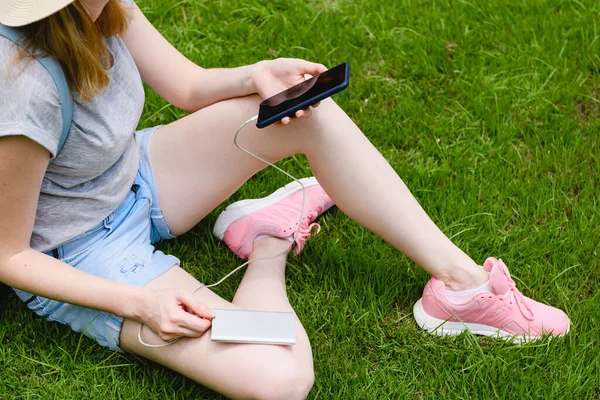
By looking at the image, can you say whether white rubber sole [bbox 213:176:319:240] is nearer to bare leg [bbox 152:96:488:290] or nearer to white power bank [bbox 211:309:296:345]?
bare leg [bbox 152:96:488:290]

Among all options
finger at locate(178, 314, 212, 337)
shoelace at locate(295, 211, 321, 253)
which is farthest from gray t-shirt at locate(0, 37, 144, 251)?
shoelace at locate(295, 211, 321, 253)

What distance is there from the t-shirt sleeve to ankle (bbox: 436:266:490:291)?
1170mm

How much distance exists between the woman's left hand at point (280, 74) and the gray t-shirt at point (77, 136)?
0.32 metres

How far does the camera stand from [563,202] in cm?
256

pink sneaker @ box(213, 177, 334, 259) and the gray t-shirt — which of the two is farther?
pink sneaker @ box(213, 177, 334, 259)

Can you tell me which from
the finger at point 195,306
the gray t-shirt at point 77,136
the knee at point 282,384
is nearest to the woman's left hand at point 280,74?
the gray t-shirt at point 77,136

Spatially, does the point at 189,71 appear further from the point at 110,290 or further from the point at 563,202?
the point at 563,202

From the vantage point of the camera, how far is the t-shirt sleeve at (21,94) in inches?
60.6

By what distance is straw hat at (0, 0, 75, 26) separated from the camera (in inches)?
57.9

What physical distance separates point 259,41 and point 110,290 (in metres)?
1.60

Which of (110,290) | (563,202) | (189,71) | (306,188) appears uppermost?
(189,71)

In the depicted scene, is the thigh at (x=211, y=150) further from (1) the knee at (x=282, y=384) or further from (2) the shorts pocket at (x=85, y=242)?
(1) the knee at (x=282, y=384)

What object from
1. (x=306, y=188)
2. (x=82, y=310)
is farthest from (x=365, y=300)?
(x=82, y=310)

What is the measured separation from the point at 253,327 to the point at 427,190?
935mm
